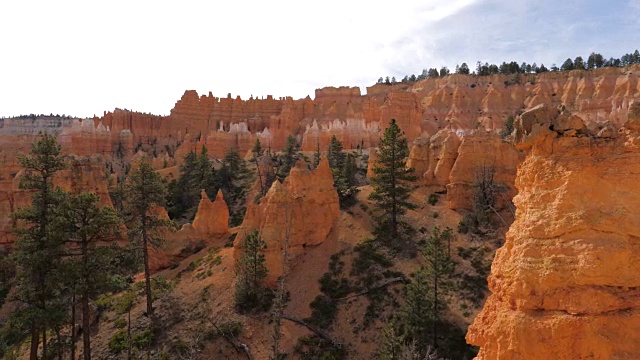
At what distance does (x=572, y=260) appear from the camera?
280 inches

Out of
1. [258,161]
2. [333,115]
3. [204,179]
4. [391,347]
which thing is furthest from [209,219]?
[333,115]

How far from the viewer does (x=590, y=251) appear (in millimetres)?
7023

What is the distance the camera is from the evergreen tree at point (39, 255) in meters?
15.4

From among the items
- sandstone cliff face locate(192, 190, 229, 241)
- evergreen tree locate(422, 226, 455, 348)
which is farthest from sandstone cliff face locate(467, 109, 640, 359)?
sandstone cliff face locate(192, 190, 229, 241)

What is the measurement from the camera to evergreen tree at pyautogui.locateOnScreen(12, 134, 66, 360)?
50.7ft

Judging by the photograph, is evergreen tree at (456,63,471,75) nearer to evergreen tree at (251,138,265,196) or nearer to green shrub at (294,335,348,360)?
evergreen tree at (251,138,265,196)

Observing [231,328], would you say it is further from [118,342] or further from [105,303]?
[105,303]

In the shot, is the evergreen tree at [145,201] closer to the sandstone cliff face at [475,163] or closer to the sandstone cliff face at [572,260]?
the sandstone cliff face at [475,163]

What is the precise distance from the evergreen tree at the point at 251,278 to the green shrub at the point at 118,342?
5952mm

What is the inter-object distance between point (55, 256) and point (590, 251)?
17.1 metres

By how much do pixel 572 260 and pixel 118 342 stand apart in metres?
22.3

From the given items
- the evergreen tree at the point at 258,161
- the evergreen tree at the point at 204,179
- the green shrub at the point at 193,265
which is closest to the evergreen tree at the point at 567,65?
the evergreen tree at the point at 258,161

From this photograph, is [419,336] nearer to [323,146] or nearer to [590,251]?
[590,251]

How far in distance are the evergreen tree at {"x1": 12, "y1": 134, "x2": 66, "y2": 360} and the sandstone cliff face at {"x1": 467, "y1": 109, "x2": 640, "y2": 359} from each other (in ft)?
49.1
